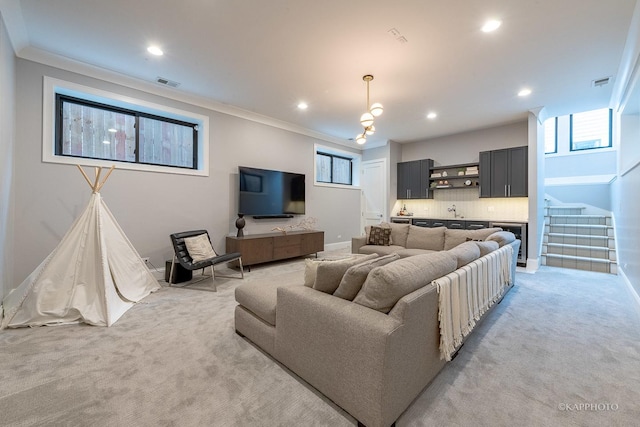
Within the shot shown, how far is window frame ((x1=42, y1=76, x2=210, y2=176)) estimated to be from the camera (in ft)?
10.4

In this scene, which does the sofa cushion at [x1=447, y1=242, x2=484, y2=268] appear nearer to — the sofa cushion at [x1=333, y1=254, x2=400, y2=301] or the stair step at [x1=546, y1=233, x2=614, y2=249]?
the sofa cushion at [x1=333, y1=254, x2=400, y2=301]

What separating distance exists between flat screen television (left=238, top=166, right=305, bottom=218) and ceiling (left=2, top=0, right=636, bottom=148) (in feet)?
4.38

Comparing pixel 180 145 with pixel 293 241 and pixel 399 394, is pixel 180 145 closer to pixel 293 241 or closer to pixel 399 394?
pixel 293 241

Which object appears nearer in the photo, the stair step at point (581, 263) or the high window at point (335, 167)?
the stair step at point (581, 263)

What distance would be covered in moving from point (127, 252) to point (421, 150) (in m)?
6.65

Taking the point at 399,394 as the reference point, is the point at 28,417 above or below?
below

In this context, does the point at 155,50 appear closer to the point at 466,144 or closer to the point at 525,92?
the point at 525,92

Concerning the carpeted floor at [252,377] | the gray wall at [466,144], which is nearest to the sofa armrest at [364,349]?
the carpeted floor at [252,377]

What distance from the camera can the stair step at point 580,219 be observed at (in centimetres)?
533

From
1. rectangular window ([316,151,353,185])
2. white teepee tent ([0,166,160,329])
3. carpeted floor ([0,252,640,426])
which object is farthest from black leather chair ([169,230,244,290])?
rectangular window ([316,151,353,185])

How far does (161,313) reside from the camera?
280 centimetres

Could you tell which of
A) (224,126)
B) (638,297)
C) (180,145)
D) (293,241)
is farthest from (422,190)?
(180,145)

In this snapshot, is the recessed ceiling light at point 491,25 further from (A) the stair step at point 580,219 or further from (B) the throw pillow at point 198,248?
(A) the stair step at point 580,219

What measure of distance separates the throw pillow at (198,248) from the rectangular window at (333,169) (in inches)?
135
